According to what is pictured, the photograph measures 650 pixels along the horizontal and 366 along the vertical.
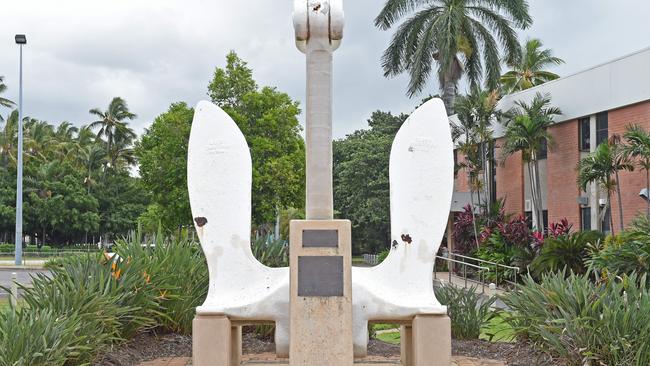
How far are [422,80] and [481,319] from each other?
724 inches

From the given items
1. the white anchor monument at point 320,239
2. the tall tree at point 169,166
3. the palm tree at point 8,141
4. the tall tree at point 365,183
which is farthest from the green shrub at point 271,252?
the palm tree at point 8,141

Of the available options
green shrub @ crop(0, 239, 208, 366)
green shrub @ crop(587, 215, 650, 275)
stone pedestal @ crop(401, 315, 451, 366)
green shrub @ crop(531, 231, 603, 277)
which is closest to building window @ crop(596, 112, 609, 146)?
green shrub @ crop(531, 231, 603, 277)

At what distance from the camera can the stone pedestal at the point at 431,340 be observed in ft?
20.6

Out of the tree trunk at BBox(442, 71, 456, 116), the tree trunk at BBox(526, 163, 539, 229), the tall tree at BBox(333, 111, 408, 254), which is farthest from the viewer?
the tall tree at BBox(333, 111, 408, 254)

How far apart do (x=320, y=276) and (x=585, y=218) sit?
16.0 meters

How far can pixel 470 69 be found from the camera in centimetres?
2659

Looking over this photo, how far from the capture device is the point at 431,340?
631 centimetres

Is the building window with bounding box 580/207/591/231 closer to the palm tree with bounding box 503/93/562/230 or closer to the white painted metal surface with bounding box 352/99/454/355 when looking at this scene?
the palm tree with bounding box 503/93/562/230

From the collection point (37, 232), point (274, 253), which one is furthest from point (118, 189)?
point (274, 253)

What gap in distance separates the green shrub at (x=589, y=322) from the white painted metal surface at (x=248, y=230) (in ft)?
3.56

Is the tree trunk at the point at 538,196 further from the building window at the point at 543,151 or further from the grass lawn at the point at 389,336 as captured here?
the grass lawn at the point at 389,336

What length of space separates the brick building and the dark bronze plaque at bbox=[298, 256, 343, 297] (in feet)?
44.3

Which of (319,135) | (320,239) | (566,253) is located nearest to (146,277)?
(320,239)

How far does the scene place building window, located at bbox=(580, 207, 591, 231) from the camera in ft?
66.1
